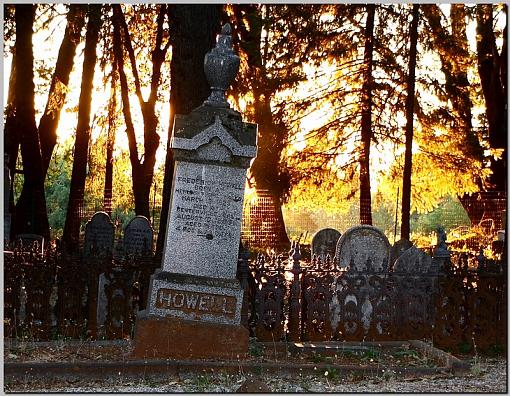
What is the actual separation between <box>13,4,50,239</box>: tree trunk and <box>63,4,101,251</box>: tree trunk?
5.47 ft

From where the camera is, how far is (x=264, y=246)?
993 inches

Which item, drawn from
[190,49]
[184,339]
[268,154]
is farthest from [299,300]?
[268,154]

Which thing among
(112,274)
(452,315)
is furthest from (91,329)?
(452,315)

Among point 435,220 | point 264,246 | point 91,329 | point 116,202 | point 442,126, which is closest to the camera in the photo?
point 91,329

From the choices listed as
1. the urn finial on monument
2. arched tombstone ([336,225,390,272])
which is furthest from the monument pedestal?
arched tombstone ([336,225,390,272])

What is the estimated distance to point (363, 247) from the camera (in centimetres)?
1231

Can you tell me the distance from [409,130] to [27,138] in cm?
983

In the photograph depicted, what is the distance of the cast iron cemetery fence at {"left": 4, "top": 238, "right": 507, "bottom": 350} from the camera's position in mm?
10586

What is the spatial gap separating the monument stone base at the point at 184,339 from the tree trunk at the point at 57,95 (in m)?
15.6

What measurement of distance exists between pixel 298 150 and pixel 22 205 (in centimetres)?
787

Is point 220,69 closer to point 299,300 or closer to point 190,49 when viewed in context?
point 299,300

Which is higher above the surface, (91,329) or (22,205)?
(22,205)

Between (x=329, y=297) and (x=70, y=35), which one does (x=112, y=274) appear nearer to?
(x=329, y=297)

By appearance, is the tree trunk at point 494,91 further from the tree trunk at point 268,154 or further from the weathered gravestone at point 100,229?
the weathered gravestone at point 100,229
